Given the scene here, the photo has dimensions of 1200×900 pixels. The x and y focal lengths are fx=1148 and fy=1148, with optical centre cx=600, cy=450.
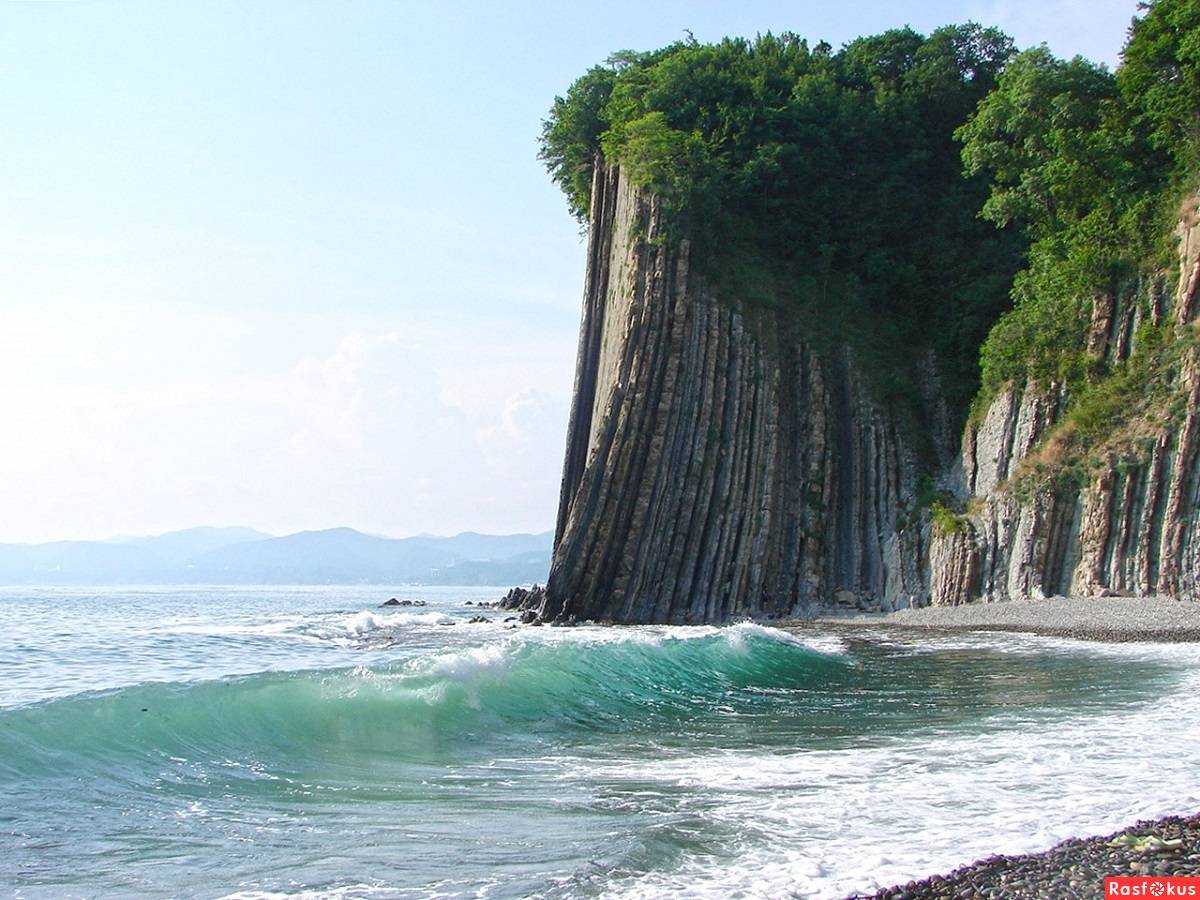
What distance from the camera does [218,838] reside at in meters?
10.2

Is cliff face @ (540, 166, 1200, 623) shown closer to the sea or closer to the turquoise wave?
the sea

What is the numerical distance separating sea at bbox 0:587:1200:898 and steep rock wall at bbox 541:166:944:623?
1606 cm

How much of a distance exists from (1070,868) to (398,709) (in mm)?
10539

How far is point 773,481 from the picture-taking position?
139 feet

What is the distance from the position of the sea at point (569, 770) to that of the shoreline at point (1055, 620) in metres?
4.18

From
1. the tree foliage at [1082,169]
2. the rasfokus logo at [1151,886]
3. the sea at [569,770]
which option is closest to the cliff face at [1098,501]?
the tree foliage at [1082,169]

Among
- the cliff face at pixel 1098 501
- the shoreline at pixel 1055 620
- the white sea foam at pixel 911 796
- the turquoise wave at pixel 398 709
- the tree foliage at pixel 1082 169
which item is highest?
the tree foliage at pixel 1082 169

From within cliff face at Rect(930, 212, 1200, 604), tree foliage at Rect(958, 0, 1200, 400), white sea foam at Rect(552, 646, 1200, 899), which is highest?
tree foliage at Rect(958, 0, 1200, 400)

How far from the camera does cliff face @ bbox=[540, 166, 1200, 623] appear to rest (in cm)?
3612

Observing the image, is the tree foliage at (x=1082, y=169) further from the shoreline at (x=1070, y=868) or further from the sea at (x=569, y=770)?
the shoreline at (x=1070, y=868)

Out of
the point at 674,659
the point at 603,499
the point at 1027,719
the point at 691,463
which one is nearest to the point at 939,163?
the point at 691,463

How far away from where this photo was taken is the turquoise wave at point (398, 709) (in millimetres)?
14086

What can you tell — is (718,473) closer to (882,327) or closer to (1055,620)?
(882,327)

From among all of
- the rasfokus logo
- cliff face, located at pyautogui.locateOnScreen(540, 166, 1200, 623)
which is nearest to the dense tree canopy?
cliff face, located at pyautogui.locateOnScreen(540, 166, 1200, 623)
